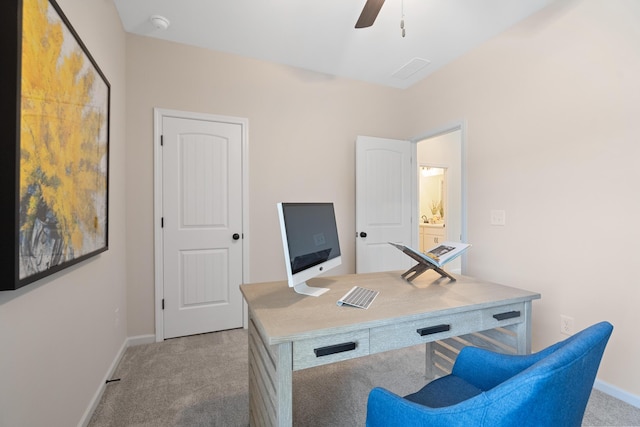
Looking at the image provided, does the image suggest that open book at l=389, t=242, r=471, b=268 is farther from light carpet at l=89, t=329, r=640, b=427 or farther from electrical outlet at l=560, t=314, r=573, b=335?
electrical outlet at l=560, t=314, r=573, b=335

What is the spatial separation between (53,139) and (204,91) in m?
1.94

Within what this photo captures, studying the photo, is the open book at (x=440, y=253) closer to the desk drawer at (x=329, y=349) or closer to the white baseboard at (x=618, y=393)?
the desk drawer at (x=329, y=349)

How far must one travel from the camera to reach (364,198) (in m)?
3.50

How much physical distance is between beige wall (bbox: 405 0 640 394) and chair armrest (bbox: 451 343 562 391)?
135 centimetres

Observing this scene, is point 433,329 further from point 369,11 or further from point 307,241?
point 369,11

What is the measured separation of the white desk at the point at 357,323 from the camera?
1037 millimetres

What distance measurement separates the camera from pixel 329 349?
1.08 metres

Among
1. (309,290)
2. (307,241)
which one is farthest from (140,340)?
(307,241)

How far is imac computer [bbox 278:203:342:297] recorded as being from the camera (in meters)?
1.34

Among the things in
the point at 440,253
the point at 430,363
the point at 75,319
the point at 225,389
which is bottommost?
the point at 225,389

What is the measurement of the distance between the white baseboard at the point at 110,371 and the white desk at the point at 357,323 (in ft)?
3.10

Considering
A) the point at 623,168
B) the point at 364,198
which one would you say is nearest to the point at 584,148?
the point at 623,168

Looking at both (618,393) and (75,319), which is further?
(618,393)

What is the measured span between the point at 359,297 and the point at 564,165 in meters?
1.97
